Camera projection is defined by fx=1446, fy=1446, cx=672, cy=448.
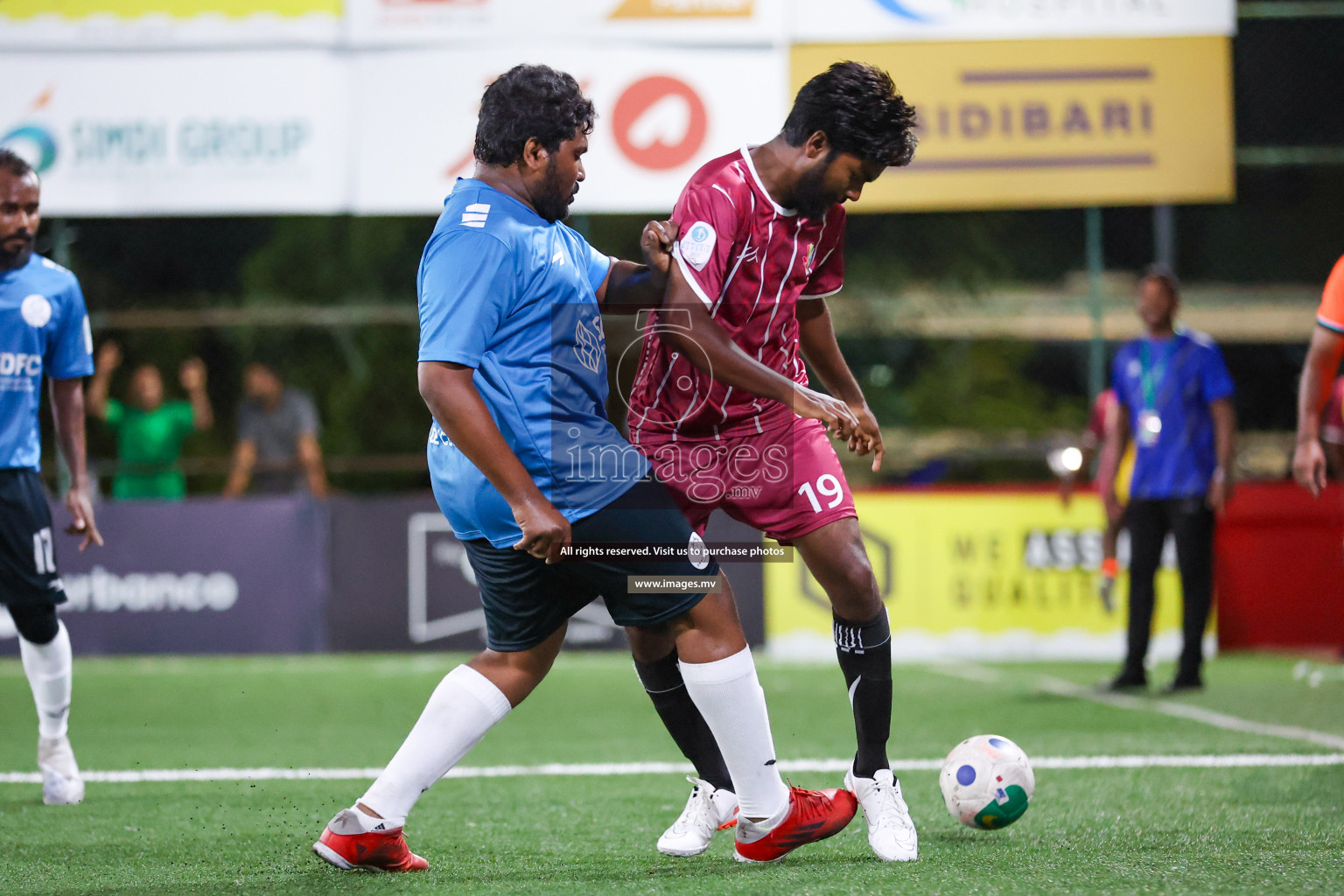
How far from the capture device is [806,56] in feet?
37.4

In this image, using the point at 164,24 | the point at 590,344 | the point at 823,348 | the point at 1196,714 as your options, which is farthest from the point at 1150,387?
the point at 164,24

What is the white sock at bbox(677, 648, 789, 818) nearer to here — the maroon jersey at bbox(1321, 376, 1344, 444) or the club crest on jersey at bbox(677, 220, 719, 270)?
the club crest on jersey at bbox(677, 220, 719, 270)

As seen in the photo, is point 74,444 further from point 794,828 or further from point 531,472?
point 794,828

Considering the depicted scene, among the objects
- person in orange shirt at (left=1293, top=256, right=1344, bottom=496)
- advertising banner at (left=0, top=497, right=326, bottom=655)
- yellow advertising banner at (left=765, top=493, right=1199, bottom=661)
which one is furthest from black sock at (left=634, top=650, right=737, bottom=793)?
advertising banner at (left=0, top=497, right=326, bottom=655)

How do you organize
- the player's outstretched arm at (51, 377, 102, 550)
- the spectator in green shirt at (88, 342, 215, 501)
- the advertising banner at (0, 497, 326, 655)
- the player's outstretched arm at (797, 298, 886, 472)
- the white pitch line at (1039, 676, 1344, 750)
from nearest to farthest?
the player's outstretched arm at (797, 298, 886, 472) < the player's outstretched arm at (51, 377, 102, 550) < the white pitch line at (1039, 676, 1344, 750) < the advertising banner at (0, 497, 326, 655) < the spectator in green shirt at (88, 342, 215, 501)

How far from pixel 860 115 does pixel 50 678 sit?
3.23 meters

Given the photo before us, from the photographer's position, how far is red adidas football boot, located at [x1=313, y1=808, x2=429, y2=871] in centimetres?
334

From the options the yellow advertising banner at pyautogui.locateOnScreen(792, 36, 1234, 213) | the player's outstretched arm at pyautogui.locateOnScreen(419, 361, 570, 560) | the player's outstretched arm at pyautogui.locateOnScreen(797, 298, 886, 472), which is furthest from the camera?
the yellow advertising banner at pyautogui.locateOnScreen(792, 36, 1234, 213)

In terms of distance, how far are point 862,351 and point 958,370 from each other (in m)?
0.95

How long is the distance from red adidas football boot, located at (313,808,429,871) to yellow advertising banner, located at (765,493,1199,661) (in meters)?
6.78

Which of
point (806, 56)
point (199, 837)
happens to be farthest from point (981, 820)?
point (806, 56)

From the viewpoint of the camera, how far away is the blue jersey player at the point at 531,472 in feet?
10.2

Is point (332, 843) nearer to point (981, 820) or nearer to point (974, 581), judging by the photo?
point (981, 820)

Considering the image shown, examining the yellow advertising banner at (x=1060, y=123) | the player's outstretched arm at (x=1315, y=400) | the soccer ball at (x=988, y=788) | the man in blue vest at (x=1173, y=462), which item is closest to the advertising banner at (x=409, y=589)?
the man in blue vest at (x=1173, y=462)
